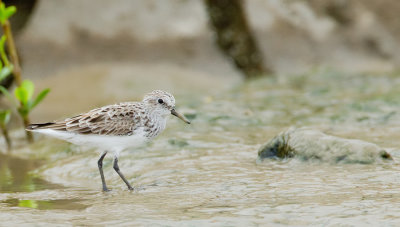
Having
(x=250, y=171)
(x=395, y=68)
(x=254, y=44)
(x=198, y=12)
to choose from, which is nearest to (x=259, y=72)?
(x=254, y=44)

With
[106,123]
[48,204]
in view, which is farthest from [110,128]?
[48,204]

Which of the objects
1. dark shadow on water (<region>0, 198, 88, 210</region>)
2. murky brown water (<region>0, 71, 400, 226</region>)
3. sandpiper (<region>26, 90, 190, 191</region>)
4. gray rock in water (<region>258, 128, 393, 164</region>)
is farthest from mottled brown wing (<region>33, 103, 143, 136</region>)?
gray rock in water (<region>258, 128, 393, 164</region>)

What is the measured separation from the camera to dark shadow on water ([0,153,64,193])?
6594 mm

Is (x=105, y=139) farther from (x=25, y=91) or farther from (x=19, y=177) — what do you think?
(x=25, y=91)

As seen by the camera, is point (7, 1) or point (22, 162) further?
point (7, 1)

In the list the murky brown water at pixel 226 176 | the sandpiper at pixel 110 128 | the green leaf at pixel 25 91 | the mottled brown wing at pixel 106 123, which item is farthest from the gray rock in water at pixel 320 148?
the green leaf at pixel 25 91

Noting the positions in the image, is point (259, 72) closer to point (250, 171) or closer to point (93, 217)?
point (250, 171)

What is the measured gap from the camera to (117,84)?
43.1 feet

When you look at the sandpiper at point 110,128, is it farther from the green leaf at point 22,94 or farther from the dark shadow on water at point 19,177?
the green leaf at point 22,94

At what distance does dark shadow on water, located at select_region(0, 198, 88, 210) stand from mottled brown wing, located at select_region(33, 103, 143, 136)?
0.86m

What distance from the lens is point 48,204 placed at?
554 centimetres

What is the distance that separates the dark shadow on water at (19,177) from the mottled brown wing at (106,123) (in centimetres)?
67

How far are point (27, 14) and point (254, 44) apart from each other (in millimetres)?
4894

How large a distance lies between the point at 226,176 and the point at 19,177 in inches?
96.1
